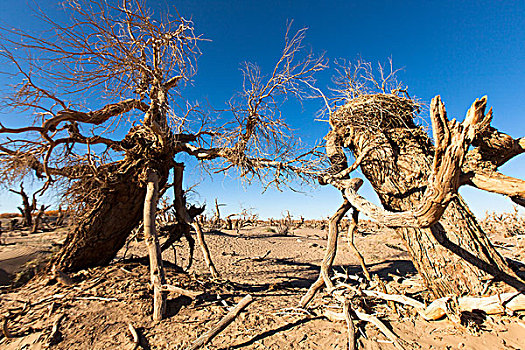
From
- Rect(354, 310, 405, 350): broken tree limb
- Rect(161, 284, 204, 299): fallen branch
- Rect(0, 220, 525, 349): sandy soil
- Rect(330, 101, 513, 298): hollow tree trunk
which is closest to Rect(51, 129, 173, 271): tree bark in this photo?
Rect(0, 220, 525, 349): sandy soil

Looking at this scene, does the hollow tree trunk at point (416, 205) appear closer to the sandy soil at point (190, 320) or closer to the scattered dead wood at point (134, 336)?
the sandy soil at point (190, 320)

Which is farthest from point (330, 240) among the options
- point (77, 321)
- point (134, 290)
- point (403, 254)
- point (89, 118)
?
point (403, 254)

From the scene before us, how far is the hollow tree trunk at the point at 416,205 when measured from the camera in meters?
3.48

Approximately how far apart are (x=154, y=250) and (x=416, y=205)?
4.08 metres

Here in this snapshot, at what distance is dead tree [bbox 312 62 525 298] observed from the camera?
2252 millimetres

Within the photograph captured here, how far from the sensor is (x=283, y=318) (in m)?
3.83

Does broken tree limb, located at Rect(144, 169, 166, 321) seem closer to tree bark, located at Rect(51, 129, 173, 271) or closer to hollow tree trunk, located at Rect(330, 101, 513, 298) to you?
tree bark, located at Rect(51, 129, 173, 271)

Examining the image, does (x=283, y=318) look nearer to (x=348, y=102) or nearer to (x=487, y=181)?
(x=487, y=181)

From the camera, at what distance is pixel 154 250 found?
4.24 meters

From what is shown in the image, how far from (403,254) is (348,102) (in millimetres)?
8347

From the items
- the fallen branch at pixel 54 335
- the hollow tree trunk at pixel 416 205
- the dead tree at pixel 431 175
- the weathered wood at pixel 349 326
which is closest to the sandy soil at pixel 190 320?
the fallen branch at pixel 54 335

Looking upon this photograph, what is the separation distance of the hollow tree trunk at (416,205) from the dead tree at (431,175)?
1 cm

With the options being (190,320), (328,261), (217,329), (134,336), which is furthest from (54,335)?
(328,261)

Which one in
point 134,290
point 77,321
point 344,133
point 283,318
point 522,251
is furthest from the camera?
point 522,251
